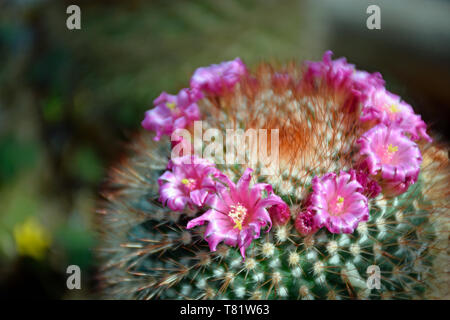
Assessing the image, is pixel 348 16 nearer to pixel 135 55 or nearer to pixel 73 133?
pixel 135 55

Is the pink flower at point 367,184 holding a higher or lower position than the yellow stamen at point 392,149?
lower

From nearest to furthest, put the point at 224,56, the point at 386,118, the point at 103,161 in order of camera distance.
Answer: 1. the point at 386,118
2. the point at 224,56
3. the point at 103,161

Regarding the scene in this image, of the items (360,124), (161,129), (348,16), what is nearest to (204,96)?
(161,129)

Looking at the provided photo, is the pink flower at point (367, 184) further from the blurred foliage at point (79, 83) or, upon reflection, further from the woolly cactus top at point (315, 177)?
the blurred foliage at point (79, 83)

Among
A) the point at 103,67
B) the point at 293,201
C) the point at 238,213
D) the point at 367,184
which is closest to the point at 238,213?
the point at 238,213

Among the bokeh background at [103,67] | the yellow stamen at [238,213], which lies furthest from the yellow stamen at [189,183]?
the bokeh background at [103,67]

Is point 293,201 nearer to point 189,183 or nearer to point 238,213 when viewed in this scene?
point 238,213

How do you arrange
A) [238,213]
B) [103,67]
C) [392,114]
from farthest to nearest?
[103,67]
[392,114]
[238,213]
